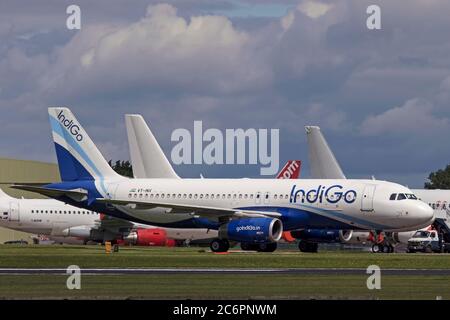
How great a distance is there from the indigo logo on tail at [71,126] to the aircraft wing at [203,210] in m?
7.43

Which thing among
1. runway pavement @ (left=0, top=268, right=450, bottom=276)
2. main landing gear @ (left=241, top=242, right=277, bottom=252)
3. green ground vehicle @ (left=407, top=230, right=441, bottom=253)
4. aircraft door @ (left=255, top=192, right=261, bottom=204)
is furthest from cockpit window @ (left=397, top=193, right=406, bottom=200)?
runway pavement @ (left=0, top=268, right=450, bottom=276)

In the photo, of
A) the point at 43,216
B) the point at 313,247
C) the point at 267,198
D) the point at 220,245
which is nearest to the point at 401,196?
the point at 313,247

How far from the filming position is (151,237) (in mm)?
93250

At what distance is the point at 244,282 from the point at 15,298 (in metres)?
9.45

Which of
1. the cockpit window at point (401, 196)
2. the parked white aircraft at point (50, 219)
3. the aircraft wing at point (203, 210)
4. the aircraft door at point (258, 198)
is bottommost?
the aircraft wing at point (203, 210)

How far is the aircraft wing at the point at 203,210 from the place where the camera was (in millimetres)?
75812

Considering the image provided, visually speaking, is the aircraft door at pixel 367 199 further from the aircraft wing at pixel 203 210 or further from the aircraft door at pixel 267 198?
the aircraft door at pixel 267 198

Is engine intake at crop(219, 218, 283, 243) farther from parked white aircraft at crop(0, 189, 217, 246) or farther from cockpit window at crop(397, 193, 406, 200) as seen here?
parked white aircraft at crop(0, 189, 217, 246)

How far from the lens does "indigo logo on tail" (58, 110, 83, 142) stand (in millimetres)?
83812

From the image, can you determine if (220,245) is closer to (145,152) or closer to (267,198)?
(267,198)

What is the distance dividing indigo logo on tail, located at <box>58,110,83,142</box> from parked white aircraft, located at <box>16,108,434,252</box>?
2.6 inches

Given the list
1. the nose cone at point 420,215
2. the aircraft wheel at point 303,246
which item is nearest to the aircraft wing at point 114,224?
the aircraft wheel at point 303,246
